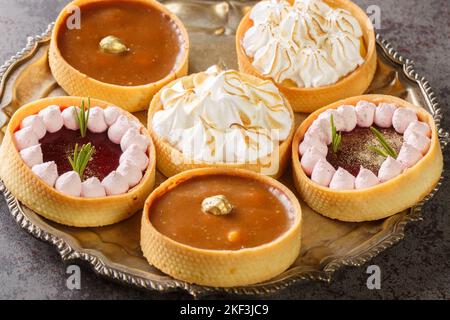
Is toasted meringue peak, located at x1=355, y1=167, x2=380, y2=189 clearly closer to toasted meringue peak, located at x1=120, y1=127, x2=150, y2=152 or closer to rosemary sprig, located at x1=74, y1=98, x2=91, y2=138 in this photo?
toasted meringue peak, located at x1=120, y1=127, x2=150, y2=152

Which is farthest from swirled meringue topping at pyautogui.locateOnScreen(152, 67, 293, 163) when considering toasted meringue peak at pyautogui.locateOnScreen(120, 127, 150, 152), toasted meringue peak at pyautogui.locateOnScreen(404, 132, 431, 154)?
toasted meringue peak at pyautogui.locateOnScreen(404, 132, 431, 154)

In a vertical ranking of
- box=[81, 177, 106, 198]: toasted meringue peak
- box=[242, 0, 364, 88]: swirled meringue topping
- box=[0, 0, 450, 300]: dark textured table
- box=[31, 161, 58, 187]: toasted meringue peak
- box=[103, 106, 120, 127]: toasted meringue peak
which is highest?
box=[242, 0, 364, 88]: swirled meringue topping

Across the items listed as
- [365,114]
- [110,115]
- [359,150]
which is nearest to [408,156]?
[359,150]

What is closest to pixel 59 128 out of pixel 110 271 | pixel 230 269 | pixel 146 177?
pixel 146 177

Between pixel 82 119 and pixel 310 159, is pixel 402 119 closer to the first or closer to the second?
pixel 310 159

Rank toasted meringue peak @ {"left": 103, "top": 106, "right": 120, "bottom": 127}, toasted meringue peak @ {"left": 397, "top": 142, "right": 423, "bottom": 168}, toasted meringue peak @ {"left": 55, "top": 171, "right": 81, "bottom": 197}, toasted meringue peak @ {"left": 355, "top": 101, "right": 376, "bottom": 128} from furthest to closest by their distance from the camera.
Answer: toasted meringue peak @ {"left": 355, "top": 101, "right": 376, "bottom": 128}
toasted meringue peak @ {"left": 103, "top": 106, "right": 120, "bottom": 127}
toasted meringue peak @ {"left": 397, "top": 142, "right": 423, "bottom": 168}
toasted meringue peak @ {"left": 55, "top": 171, "right": 81, "bottom": 197}

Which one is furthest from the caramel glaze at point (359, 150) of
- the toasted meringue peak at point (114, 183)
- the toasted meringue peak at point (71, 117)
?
the toasted meringue peak at point (71, 117)

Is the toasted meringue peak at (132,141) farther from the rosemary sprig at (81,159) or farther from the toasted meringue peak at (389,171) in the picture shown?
the toasted meringue peak at (389,171)

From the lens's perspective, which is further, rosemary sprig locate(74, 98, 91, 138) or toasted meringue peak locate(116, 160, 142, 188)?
rosemary sprig locate(74, 98, 91, 138)
